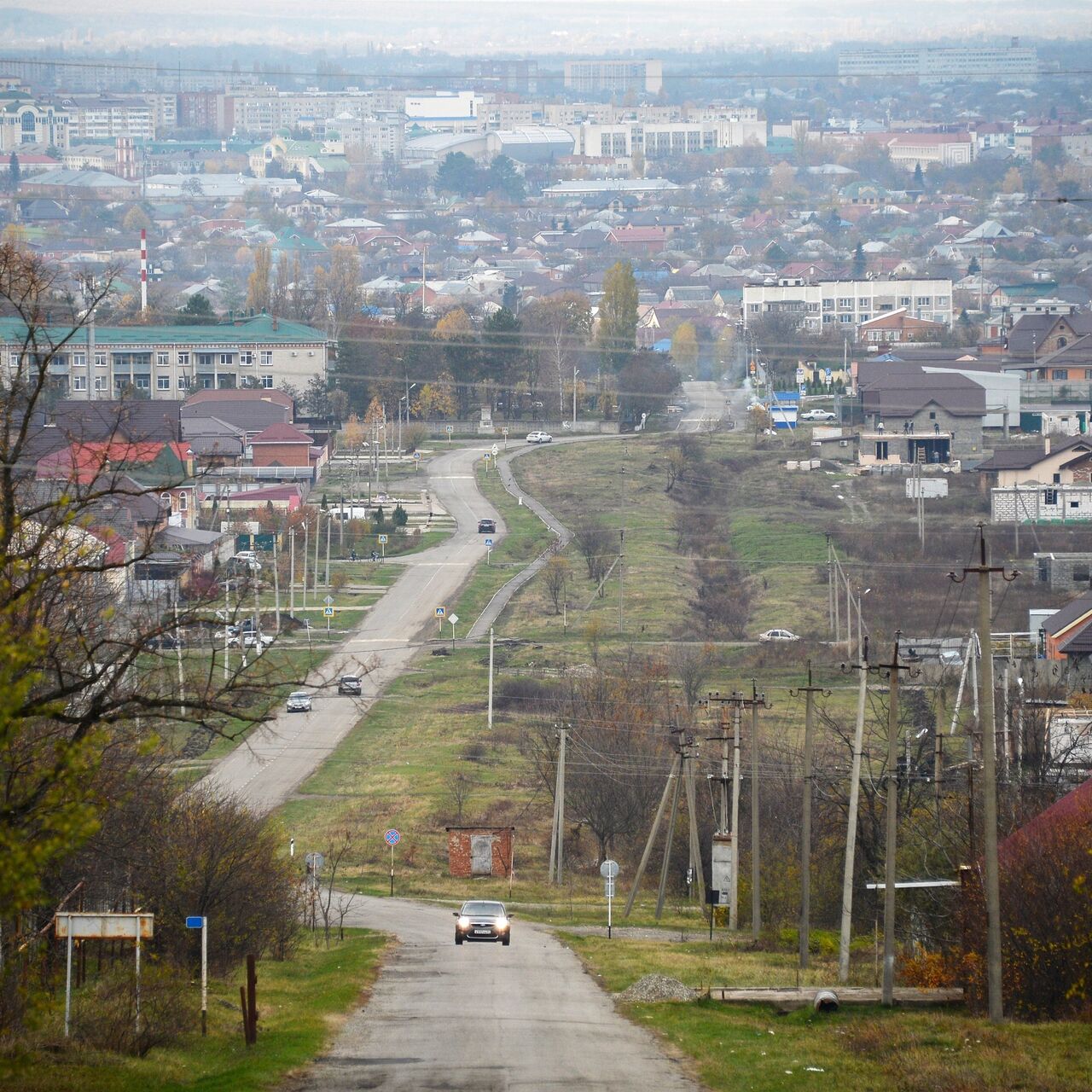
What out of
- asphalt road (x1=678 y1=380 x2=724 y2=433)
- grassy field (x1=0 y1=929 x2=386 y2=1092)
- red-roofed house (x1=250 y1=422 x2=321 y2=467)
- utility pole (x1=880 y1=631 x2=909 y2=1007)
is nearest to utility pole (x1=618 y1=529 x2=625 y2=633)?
red-roofed house (x1=250 y1=422 x2=321 y2=467)

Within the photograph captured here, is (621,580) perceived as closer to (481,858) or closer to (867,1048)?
(481,858)

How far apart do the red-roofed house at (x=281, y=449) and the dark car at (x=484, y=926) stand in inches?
1431

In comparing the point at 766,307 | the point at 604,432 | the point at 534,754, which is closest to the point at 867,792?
the point at 534,754

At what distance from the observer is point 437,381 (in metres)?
65.1

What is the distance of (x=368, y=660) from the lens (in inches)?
1302

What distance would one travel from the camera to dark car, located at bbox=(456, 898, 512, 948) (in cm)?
1755

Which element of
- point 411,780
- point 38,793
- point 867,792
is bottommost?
point 411,780

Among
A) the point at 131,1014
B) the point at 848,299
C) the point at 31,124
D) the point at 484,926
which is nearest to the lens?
the point at 131,1014

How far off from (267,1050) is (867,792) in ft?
33.0

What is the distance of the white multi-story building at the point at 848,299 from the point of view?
327ft

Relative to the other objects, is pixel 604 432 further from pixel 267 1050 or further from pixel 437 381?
pixel 267 1050

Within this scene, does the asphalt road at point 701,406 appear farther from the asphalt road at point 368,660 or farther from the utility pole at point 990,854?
the utility pole at point 990,854

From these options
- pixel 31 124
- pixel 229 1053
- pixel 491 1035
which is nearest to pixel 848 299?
pixel 491 1035

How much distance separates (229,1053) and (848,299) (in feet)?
306
